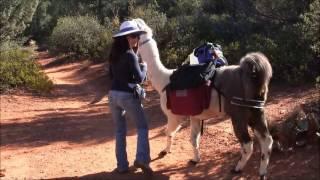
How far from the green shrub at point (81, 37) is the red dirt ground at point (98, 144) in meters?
8.93

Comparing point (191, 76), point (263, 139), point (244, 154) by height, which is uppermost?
point (191, 76)

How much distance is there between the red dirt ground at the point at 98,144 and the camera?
22.4 feet

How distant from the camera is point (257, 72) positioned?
5992 millimetres

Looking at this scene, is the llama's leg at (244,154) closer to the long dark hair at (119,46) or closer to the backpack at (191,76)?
the backpack at (191,76)

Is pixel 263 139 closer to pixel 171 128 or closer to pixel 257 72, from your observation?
pixel 257 72

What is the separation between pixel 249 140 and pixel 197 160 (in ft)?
3.87

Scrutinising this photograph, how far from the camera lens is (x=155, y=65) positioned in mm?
6949

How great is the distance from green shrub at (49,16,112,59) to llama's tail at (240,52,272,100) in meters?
16.8

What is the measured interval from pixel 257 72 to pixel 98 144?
397cm

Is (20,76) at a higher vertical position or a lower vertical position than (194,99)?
lower

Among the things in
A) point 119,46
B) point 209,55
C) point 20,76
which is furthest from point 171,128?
point 20,76

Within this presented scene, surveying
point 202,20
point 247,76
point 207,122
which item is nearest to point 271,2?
point 202,20

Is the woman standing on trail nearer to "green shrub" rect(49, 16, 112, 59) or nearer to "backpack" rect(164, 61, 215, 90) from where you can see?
"backpack" rect(164, 61, 215, 90)

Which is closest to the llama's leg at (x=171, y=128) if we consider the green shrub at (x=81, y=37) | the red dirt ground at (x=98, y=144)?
the red dirt ground at (x=98, y=144)
